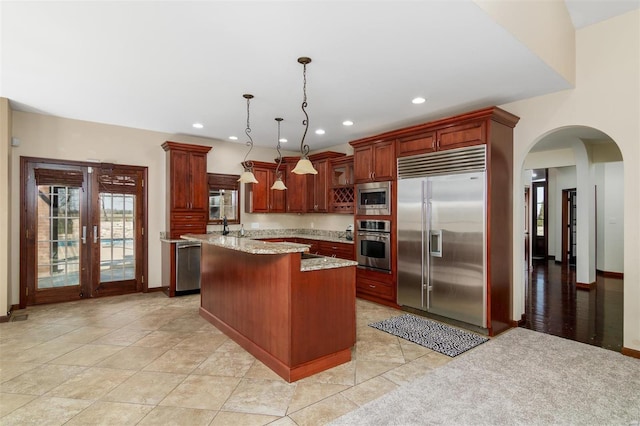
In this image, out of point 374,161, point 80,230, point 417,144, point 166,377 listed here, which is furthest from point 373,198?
point 80,230

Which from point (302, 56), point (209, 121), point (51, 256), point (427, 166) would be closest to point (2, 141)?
point (51, 256)

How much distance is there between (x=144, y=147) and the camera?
5.76 metres

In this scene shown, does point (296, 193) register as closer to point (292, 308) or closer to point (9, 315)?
point (292, 308)

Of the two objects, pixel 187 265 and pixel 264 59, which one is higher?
pixel 264 59

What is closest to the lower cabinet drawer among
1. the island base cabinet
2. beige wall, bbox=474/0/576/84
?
the island base cabinet

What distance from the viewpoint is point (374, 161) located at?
5.21 m

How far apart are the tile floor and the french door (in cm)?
100

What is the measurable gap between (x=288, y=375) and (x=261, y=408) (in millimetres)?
417

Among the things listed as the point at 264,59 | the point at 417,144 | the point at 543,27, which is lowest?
the point at 417,144

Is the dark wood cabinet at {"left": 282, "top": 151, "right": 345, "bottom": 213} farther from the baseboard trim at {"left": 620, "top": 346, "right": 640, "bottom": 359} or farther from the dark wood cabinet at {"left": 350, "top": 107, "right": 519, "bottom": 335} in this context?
the baseboard trim at {"left": 620, "top": 346, "right": 640, "bottom": 359}

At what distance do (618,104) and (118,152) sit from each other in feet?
21.8

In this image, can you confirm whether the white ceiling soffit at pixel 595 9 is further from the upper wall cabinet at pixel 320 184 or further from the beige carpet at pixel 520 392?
the upper wall cabinet at pixel 320 184

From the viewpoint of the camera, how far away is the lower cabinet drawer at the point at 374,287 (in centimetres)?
504

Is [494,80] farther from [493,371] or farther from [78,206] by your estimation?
[78,206]
